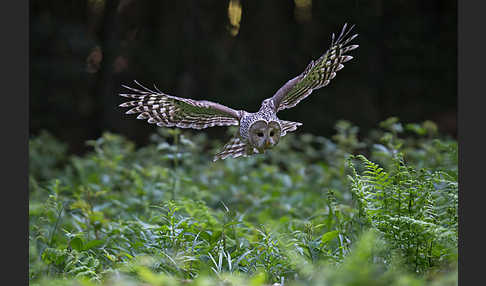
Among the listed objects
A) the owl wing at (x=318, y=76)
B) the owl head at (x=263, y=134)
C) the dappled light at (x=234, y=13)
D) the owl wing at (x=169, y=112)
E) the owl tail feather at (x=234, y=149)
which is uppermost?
the dappled light at (x=234, y=13)

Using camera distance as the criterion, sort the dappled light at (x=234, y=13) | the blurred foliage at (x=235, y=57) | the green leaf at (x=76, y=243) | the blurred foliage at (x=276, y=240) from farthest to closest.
→ 1. the blurred foliage at (x=235, y=57)
2. the dappled light at (x=234, y=13)
3. the green leaf at (x=76, y=243)
4. the blurred foliage at (x=276, y=240)

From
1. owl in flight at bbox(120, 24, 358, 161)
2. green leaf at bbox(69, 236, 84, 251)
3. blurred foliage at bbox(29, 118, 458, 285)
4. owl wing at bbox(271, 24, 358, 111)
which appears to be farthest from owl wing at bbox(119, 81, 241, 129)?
green leaf at bbox(69, 236, 84, 251)

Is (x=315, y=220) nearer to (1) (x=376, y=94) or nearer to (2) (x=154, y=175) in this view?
(2) (x=154, y=175)

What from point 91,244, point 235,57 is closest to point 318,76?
point 91,244

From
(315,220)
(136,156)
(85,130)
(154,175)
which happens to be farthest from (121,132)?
(315,220)

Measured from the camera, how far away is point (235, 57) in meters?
5.01

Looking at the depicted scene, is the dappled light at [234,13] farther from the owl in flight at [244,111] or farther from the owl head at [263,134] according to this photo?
the owl head at [263,134]

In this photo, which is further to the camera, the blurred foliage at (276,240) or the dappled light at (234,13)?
the dappled light at (234,13)

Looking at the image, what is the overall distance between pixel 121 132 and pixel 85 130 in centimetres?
89

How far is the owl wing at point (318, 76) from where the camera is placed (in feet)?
7.66

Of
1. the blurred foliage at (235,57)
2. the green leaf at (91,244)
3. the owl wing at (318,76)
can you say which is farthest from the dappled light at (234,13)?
the green leaf at (91,244)

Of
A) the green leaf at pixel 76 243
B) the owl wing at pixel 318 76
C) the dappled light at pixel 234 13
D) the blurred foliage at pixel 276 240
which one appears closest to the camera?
the blurred foliage at pixel 276 240

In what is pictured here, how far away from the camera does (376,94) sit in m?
6.31

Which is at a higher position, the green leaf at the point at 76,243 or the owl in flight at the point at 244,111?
the owl in flight at the point at 244,111
